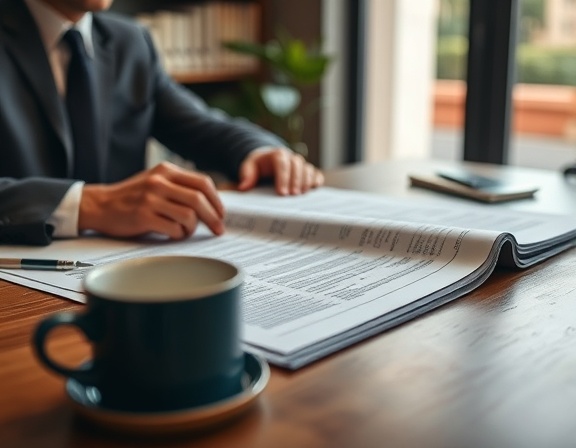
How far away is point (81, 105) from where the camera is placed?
4.75ft

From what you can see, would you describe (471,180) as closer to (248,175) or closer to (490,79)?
(248,175)

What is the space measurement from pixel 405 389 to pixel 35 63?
40.3 inches

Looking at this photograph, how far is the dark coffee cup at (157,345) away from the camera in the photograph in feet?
1.59

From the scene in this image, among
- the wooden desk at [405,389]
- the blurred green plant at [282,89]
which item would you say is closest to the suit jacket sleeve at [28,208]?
the wooden desk at [405,389]

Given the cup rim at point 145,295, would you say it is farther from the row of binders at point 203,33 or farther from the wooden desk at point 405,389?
the row of binders at point 203,33

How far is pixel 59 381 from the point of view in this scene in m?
0.58

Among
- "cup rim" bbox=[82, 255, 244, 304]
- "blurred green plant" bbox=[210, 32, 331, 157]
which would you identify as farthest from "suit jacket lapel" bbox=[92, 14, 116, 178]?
"blurred green plant" bbox=[210, 32, 331, 157]

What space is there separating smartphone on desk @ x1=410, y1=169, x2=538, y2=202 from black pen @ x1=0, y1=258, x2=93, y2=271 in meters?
0.65

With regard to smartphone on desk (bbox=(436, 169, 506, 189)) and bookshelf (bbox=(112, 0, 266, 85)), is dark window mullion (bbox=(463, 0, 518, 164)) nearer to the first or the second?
bookshelf (bbox=(112, 0, 266, 85))

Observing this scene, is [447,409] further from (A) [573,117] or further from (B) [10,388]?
(A) [573,117]

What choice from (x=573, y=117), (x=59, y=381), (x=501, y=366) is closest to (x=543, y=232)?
(x=501, y=366)

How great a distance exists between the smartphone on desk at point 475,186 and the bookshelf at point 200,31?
201cm

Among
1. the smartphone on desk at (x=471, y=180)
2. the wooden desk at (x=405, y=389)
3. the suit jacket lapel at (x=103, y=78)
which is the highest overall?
the suit jacket lapel at (x=103, y=78)

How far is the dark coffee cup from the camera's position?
485 millimetres
